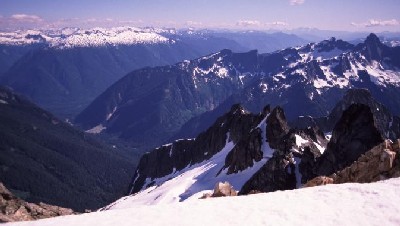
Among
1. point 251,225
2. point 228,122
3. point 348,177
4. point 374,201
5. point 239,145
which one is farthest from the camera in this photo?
point 228,122

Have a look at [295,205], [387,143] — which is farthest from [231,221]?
[387,143]

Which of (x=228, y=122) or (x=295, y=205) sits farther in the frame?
(x=228, y=122)

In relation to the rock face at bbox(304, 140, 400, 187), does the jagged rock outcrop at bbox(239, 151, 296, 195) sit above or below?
below

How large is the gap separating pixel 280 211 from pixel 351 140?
54767mm

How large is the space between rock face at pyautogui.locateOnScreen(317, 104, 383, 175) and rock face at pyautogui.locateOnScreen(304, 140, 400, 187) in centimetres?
3387

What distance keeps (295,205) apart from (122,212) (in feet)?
41.3

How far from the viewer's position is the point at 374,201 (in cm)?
3019

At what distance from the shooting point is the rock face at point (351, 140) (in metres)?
76.7

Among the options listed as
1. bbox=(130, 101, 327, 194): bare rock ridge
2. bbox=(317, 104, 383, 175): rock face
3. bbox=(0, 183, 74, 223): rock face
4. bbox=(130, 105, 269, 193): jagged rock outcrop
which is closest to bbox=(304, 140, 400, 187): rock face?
bbox=(0, 183, 74, 223): rock face

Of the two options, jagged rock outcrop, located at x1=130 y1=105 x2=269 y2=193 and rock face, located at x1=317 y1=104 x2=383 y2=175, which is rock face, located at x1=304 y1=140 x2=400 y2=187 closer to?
rock face, located at x1=317 y1=104 x2=383 y2=175

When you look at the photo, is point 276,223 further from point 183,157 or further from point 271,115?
point 183,157

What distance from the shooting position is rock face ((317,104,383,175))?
252ft

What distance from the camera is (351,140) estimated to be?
A: 260 feet

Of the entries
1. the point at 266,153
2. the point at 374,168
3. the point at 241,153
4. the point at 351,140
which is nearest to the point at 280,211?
the point at 374,168
